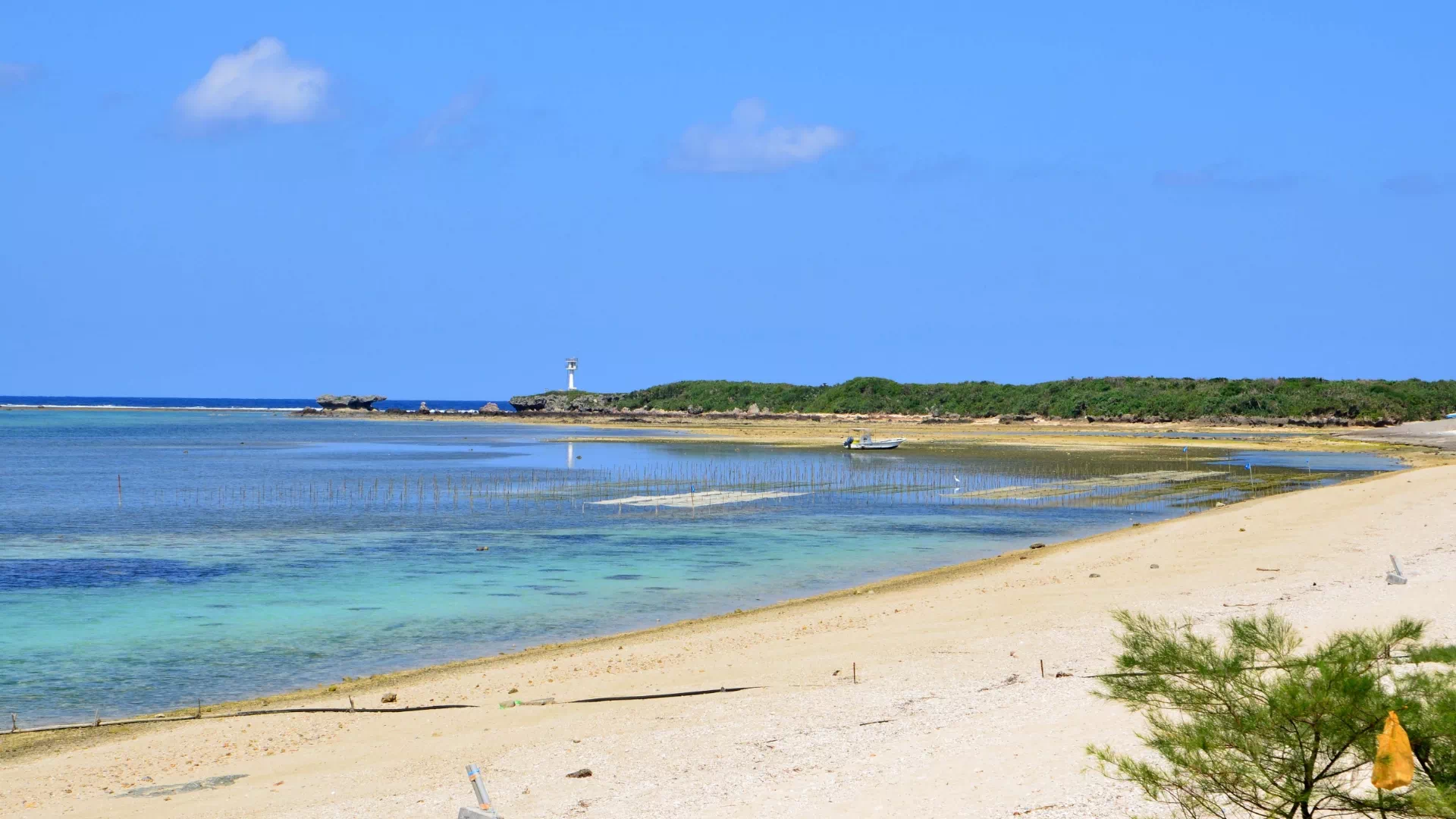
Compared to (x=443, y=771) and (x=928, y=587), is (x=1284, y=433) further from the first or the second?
(x=443, y=771)

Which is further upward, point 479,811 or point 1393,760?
point 1393,760

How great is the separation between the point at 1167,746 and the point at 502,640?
1362 cm

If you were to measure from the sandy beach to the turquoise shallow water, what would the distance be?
9.38 ft

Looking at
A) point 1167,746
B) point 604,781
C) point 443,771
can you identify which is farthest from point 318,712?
point 1167,746

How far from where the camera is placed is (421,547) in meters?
30.2

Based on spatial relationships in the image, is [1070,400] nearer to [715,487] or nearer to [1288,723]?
[715,487]

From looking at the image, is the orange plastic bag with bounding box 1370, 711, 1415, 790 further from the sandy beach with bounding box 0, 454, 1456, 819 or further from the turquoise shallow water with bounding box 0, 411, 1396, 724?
the turquoise shallow water with bounding box 0, 411, 1396, 724

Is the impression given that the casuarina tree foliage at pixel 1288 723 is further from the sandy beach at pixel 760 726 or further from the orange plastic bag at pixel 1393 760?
the sandy beach at pixel 760 726

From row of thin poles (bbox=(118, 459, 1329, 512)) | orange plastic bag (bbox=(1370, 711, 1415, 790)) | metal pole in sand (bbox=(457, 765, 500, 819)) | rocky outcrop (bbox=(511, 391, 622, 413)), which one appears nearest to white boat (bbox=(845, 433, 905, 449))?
row of thin poles (bbox=(118, 459, 1329, 512))

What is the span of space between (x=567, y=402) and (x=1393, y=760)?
17586 centimetres

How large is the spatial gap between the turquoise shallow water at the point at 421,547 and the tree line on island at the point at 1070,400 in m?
44.9

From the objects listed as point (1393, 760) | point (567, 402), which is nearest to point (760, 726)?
point (1393, 760)

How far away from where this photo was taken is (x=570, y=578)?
79.9ft

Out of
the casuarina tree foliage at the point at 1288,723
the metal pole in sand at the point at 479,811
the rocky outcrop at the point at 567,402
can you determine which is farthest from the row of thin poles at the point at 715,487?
the rocky outcrop at the point at 567,402
